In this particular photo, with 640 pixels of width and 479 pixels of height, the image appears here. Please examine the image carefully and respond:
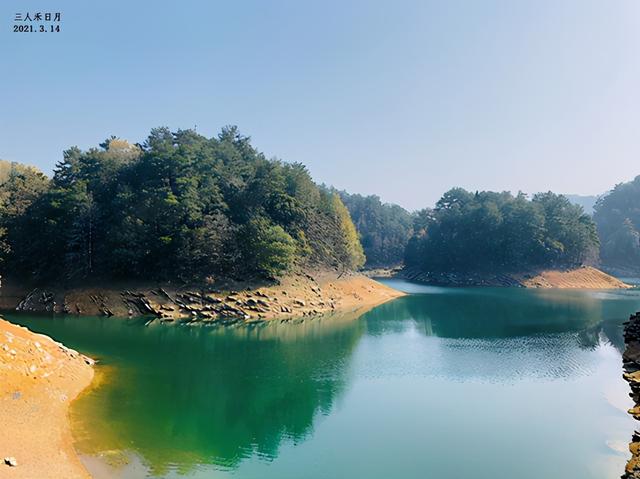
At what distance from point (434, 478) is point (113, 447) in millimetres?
11021

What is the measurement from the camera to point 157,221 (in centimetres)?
5172

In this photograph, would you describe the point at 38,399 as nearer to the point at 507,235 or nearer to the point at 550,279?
the point at 550,279

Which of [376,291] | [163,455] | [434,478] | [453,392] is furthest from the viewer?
[376,291]

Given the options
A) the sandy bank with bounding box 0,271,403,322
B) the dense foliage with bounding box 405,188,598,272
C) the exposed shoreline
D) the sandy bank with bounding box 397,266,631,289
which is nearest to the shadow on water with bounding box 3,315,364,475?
the exposed shoreline

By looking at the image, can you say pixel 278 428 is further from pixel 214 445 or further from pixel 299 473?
pixel 299 473

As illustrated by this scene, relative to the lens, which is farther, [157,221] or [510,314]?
Answer: [510,314]

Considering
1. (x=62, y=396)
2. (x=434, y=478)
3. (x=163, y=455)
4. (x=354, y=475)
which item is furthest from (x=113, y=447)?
(x=434, y=478)

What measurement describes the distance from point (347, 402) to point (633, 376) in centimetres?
1532

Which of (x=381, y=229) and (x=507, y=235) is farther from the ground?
(x=381, y=229)

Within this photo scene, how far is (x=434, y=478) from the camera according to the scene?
1549 cm

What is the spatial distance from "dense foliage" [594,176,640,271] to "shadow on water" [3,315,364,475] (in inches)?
3847

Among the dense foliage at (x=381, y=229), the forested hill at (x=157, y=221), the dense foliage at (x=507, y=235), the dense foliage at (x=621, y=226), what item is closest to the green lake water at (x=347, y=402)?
the forested hill at (x=157, y=221)

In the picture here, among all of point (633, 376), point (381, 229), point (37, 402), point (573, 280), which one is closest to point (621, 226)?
point (573, 280)

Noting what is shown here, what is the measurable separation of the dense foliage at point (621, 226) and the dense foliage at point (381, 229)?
4850 centimetres
